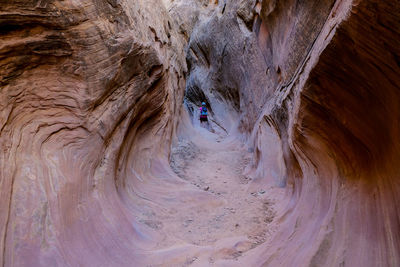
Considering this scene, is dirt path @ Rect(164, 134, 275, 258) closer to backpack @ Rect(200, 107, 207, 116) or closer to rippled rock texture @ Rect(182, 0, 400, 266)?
rippled rock texture @ Rect(182, 0, 400, 266)

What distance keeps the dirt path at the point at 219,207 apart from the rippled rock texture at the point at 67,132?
75 cm

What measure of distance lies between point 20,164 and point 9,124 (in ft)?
1.57

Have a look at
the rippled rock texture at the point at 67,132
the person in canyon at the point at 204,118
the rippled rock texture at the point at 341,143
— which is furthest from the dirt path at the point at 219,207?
the person in canyon at the point at 204,118

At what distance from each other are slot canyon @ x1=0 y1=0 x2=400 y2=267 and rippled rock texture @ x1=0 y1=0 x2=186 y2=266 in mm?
15

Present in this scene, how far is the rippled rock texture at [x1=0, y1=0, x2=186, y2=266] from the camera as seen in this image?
2928mm

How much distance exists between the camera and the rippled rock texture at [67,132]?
2.93 m

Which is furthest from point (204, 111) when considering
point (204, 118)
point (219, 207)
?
point (219, 207)

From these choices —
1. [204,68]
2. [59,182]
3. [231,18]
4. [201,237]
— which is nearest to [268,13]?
[231,18]

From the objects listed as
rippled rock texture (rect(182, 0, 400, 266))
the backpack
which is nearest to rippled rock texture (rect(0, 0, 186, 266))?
rippled rock texture (rect(182, 0, 400, 266))

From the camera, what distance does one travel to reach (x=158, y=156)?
6328 millimetres

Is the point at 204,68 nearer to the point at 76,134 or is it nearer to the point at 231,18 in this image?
the point at 231,18

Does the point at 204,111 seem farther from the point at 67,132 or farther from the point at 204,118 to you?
the point at 67,132

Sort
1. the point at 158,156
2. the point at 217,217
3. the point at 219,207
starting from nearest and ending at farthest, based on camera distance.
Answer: the point at 217,217
the point at 219,207
the point at 158,156

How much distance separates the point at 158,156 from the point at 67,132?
279cm
